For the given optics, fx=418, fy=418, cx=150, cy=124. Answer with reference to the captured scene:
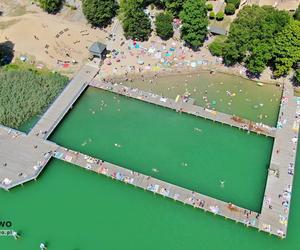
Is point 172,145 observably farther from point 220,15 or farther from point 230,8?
point 230,8

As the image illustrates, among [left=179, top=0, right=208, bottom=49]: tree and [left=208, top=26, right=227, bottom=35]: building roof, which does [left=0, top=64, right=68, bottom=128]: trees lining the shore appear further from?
[left=208, top=26, right=227, bottom=35]: building roof

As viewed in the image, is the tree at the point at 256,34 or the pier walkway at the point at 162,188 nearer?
the pier walkway at the point at 162,188

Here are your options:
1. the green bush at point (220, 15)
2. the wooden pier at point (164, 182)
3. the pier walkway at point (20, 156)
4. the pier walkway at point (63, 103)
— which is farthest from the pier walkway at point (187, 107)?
the green bush at point (220, 15)

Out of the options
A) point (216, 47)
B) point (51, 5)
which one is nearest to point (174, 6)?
point (216, 47)

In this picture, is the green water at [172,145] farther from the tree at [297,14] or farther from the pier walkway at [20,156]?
the tree at [297,14]

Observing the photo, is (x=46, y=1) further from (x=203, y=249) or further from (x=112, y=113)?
(x=203, y=249)

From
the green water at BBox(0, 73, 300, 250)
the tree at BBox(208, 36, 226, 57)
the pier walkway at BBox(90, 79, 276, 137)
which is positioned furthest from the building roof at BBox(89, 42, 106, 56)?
the tree at BBox(208, 36, 226, 57)

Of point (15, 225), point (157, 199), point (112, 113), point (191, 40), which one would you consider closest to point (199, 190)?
point (157, 199)
